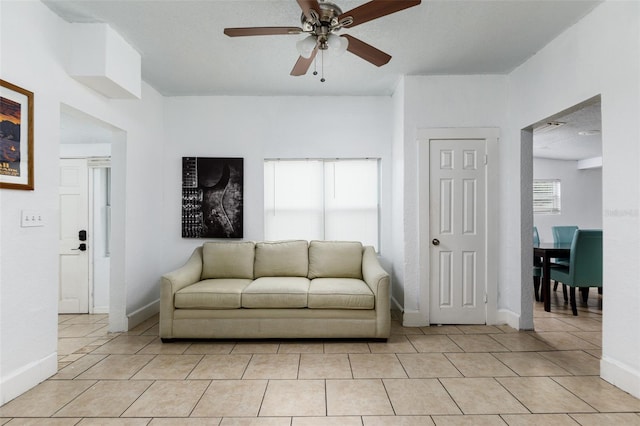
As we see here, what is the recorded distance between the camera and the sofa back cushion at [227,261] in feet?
13.2

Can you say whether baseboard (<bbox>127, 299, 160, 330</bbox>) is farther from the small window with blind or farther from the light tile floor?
the small window with blind

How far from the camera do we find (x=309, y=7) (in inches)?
82.2

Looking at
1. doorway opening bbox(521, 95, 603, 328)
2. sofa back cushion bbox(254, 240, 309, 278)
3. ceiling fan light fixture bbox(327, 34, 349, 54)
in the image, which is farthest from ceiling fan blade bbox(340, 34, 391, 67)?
doorway opening bbox(521, 95, 603, 328)

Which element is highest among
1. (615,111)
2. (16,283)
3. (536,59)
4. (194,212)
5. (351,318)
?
(536,59)

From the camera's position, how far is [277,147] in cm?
450

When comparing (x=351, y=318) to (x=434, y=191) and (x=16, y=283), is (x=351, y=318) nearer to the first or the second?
(x=434, y=191)

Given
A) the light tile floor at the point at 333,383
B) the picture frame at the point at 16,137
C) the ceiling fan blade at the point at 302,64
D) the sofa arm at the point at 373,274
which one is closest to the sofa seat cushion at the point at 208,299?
the light tile floor at the point at 333,383

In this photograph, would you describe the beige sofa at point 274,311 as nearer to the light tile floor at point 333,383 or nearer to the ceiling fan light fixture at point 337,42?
the light tile floor at point 333,383

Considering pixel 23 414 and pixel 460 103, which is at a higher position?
pixel 460 103

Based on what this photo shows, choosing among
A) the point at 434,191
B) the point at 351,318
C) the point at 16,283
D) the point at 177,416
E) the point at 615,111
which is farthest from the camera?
the point at 434,191

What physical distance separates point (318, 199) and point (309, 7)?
8.94 ft

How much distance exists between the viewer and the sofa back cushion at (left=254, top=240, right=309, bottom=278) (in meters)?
4.05

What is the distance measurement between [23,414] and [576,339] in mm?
4466

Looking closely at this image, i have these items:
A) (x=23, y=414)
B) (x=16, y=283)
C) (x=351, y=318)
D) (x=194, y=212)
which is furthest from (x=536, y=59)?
(x=23, y=414)
